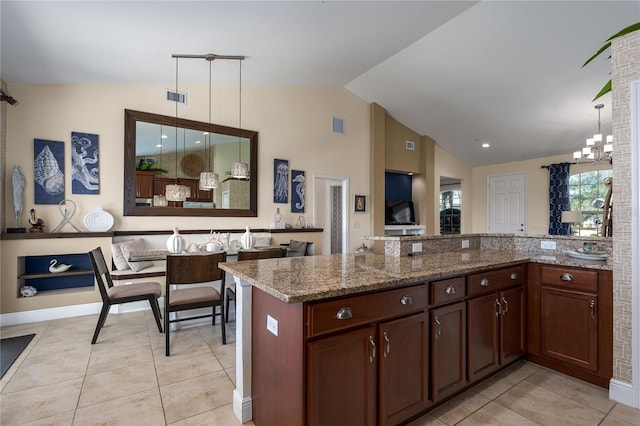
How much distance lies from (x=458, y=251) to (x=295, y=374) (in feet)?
7.19

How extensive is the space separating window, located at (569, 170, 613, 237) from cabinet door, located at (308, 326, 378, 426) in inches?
290

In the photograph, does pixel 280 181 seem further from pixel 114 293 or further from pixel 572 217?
Answer: pixel 572 217

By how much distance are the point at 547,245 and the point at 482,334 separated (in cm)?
141

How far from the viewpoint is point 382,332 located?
1.47m

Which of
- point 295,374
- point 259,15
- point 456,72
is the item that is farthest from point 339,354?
point 456,72

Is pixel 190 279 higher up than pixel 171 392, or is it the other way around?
pixel 190 279

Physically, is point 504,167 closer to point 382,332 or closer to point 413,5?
point 413,5

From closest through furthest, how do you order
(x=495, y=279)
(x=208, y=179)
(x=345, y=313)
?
(x=345, y=313) → (x=495, y=279) → (x=208, y=179)

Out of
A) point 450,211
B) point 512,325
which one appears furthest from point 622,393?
point 450,211

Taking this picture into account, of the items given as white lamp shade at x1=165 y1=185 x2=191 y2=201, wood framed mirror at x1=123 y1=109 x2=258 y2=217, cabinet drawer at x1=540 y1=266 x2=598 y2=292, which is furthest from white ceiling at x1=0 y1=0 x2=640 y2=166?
cabinet drawer at x1=540 y1=266 x2=598 y2=292

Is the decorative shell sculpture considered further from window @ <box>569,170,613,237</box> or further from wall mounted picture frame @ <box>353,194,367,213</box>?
window @ <box>569,170,613,237</box>

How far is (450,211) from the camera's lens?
9125mm

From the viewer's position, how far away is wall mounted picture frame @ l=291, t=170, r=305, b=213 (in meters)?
5.47

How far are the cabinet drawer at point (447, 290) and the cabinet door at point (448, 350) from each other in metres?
0.05
